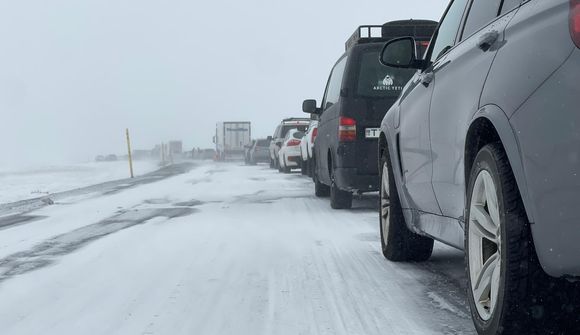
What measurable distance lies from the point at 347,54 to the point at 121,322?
589 centimetres

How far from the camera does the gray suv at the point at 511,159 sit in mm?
2174

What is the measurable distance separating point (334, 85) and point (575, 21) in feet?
24.8

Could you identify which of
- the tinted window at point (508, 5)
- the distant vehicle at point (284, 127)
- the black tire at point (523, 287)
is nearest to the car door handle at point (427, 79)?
the tinted window at point (508, 5)

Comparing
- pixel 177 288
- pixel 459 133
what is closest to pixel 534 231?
pixel 459 133

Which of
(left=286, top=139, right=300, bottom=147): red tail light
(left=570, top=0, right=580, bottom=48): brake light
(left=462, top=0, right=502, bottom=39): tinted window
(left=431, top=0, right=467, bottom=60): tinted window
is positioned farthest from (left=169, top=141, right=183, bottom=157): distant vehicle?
(left=570, top=0, right=580, bottom=48): brake light

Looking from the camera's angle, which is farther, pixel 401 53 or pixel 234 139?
pixel 234 139

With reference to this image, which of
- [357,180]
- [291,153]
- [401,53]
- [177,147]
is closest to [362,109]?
[357,180]

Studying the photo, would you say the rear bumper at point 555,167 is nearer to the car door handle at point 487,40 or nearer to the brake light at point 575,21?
the brake light at point 575,21

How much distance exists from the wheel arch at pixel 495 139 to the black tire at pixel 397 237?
1810mm

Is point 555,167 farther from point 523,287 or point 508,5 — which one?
point 508,5

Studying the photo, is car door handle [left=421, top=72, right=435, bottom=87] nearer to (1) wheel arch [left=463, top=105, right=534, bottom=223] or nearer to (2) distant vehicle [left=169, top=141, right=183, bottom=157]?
(1) wheel arch [left=463, top=105, right=534, bottom=223]

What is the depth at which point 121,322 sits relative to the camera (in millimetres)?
3498

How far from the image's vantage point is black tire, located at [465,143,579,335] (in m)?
2.43

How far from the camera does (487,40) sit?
2.96 metres
